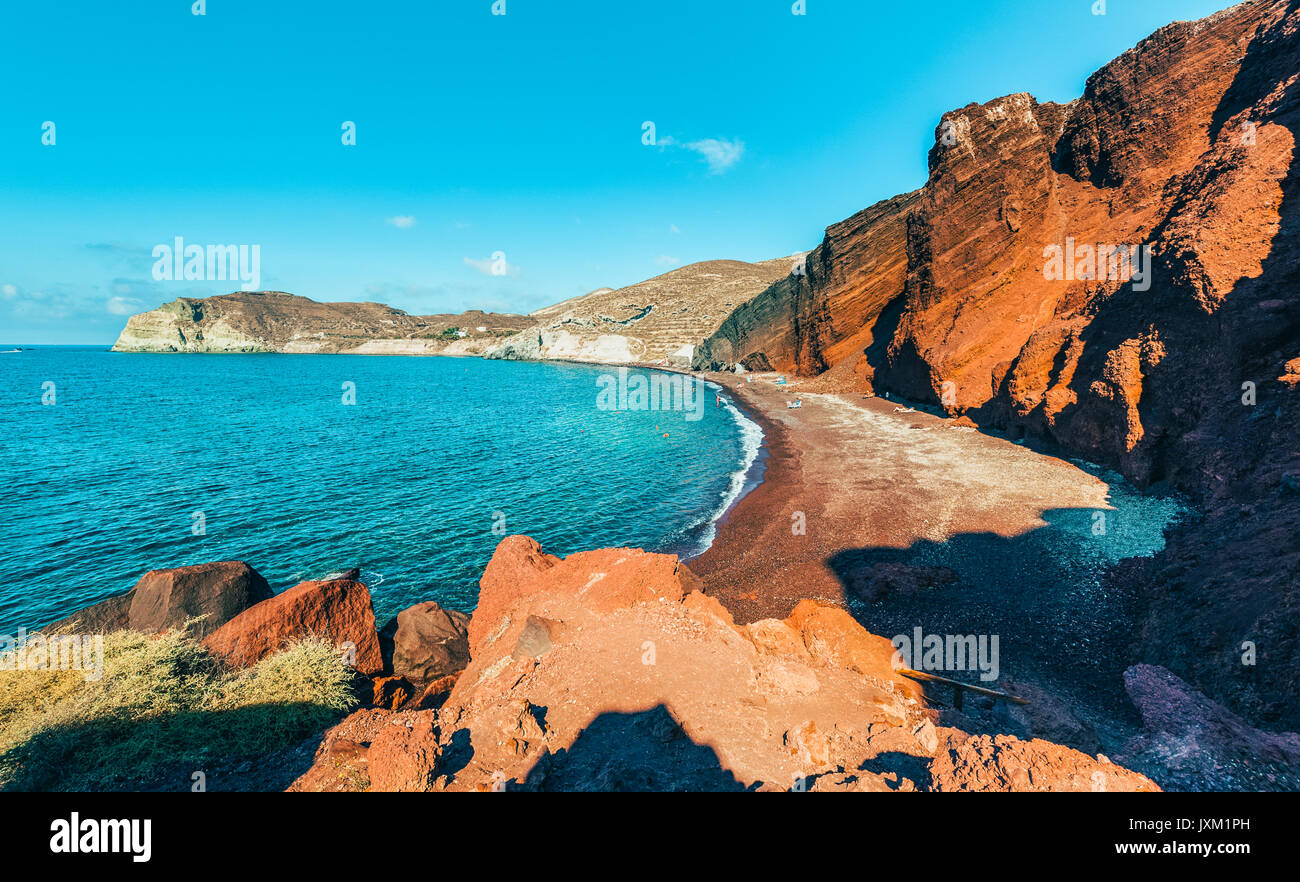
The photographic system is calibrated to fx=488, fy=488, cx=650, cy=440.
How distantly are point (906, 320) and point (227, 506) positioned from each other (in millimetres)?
50036

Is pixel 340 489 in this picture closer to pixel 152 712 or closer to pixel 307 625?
pixel 307 625

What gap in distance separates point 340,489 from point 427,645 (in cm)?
1952

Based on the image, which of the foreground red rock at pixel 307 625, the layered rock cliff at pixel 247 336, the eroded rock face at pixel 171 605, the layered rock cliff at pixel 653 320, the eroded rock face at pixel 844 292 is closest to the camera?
the foreground red rock at pixel 307 625

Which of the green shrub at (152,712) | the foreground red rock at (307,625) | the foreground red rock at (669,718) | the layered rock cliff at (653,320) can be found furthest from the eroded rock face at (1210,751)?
the layered rock cliff at (653,320)

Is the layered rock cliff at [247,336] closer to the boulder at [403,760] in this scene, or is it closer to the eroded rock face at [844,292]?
the eroded rock face at [844,292]

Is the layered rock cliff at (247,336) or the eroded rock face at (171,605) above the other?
the layered rock cliff at (247,336)

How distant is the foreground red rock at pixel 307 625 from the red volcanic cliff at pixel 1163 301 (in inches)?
698

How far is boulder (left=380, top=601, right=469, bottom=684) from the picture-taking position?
13.1m

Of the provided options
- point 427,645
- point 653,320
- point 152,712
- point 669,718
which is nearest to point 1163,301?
point 669,718

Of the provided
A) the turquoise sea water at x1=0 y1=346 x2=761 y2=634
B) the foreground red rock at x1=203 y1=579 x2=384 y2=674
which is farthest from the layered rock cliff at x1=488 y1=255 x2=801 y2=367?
the foreground red rock at x1=203 y1=579 x2=384 y2=674

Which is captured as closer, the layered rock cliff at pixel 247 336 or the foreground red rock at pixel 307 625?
the foreground red rock at pixel 307 625

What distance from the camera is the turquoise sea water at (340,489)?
63.6 ft

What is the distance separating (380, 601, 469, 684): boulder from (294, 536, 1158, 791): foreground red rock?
8.87 feet

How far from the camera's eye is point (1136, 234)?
2577 cm
